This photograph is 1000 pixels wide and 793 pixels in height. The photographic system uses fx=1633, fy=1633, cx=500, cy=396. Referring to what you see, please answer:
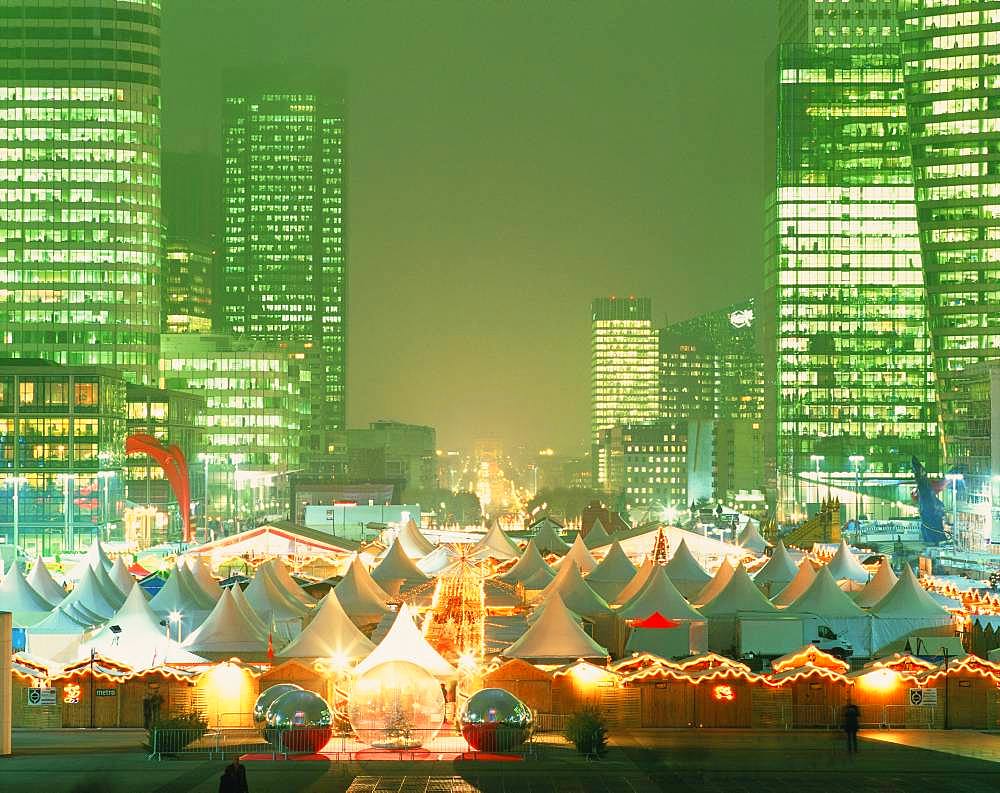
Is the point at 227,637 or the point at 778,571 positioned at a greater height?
the point at 778,571

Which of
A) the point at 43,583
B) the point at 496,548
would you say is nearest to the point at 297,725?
the point at 43,583

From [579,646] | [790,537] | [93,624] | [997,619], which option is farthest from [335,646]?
[790,537]

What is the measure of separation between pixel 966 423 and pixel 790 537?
35.7 meters

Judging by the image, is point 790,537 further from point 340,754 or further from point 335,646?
point 340,754

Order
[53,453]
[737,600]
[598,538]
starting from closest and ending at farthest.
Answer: [737,600] → [598,538] → [53,453]

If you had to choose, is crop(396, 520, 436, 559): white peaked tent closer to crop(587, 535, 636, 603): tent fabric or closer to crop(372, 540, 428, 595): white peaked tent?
crop(372, 540, 428, 595): white peaked tent

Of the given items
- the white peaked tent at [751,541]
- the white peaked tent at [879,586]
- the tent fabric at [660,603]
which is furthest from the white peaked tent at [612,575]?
the white peaked tent at [751,541]

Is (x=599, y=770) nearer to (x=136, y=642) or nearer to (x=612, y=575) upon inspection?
(x=136, y=642)

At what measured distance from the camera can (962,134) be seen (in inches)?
7219

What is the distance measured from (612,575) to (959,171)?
122 m

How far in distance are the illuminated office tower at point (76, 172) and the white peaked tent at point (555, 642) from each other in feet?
485

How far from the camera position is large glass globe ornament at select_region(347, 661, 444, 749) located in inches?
1594

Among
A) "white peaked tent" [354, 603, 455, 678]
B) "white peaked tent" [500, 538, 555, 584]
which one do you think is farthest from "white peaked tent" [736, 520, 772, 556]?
"white peaked tent" [354, 603, 455, 678]

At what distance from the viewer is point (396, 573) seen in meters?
78.3
